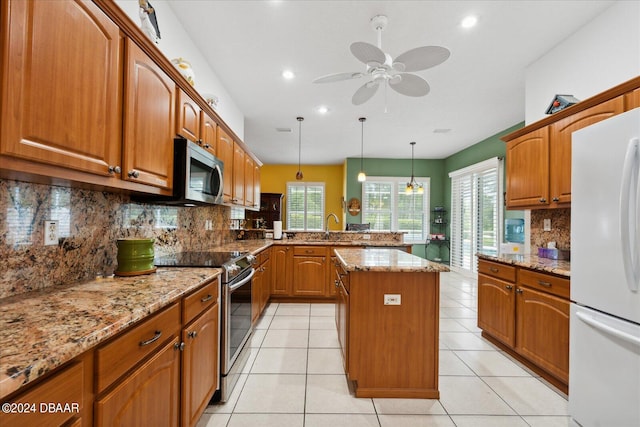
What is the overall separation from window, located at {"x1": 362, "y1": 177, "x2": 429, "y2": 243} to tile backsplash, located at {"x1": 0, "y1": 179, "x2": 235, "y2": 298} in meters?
5.89

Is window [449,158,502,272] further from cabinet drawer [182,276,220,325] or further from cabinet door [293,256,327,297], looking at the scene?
cabinet drawer [182,276,220,325]

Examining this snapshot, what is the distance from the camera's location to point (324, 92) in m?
3.69

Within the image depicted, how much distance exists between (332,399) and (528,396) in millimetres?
1384

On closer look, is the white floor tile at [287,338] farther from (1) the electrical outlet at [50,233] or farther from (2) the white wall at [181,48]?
(2) the white wall at [181,48]

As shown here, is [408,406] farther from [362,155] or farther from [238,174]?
[362,155]

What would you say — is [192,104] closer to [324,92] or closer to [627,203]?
[324,92]

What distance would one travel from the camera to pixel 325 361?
Answer: 2400 millimetres

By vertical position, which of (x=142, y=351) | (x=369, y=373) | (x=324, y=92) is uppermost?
(x=324, y=92)

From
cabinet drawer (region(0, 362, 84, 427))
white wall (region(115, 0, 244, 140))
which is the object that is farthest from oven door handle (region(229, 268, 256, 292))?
white wall (region(115, 0, 244, 140))

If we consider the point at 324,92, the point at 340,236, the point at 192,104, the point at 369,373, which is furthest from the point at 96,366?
the point at 340,236

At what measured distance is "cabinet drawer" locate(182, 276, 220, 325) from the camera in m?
1.36

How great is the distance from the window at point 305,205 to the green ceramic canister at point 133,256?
266 inches

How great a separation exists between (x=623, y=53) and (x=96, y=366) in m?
3.65

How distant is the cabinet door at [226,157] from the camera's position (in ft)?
8.91
